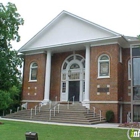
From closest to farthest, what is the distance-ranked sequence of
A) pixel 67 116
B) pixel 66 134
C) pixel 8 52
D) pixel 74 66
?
pixel 66 134 → pixel 67 116 → pixel 8 52 → pixel 74 66

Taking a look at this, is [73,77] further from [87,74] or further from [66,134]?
[66,134]

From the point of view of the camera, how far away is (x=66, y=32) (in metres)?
24.4

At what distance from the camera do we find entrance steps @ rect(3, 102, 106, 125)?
1855 centimetres

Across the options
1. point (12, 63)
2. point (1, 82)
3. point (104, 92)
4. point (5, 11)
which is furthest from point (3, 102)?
point (104, 92)

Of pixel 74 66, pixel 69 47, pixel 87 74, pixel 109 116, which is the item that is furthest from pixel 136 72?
pixel 74 66

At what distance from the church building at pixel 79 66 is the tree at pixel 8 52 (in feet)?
10.3

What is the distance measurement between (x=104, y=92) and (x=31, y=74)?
904cm

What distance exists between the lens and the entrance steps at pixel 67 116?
1855cm

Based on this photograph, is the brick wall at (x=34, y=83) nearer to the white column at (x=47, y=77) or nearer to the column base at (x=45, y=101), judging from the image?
the white column at (x=47, y=77)

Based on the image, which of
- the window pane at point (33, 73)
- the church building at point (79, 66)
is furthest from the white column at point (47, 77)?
the window pane at point (33, 73)

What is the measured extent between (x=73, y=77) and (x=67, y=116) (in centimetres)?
640

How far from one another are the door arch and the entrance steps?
99.0 inches

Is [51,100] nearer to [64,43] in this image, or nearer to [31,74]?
[31,74]

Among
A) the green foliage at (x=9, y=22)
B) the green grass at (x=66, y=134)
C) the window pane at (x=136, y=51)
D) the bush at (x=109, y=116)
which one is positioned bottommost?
the green grass at (x=66, y=134)
